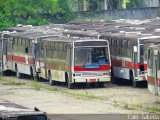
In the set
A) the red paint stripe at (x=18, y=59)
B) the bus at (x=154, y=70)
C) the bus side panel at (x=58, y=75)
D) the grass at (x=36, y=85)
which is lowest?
the grass at (x=36, y=85)

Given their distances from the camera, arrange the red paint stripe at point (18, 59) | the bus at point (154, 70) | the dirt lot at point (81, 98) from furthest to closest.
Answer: the red paint stripe at point (18, 59)
the bus at point (154, 70)
the dirt lot at point (81, 98)

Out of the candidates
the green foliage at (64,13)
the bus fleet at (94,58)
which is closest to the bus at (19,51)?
the bus fleet at (94,58)

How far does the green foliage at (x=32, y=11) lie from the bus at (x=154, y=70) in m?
43.4

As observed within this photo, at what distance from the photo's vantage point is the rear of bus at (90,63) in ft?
138

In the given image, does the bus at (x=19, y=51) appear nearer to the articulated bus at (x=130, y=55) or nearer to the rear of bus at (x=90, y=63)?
the articulated bus at (x=130, y=55)

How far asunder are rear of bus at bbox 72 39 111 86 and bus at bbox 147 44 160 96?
7166 millimetres

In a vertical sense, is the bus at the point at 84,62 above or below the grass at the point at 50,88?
Answer: above

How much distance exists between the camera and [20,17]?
272ft

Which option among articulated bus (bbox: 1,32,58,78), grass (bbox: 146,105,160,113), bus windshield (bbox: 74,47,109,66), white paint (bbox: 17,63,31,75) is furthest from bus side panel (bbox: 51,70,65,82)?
grass (bbox: 146,105,160,113)

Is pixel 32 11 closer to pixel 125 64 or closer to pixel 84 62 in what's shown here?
pixel 125 64

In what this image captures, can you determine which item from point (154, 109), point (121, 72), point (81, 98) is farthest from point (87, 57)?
point (154, 109)

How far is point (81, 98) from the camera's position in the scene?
124ft

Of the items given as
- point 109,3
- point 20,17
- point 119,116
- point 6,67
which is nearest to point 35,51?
point 6,67

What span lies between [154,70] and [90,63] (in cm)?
855
